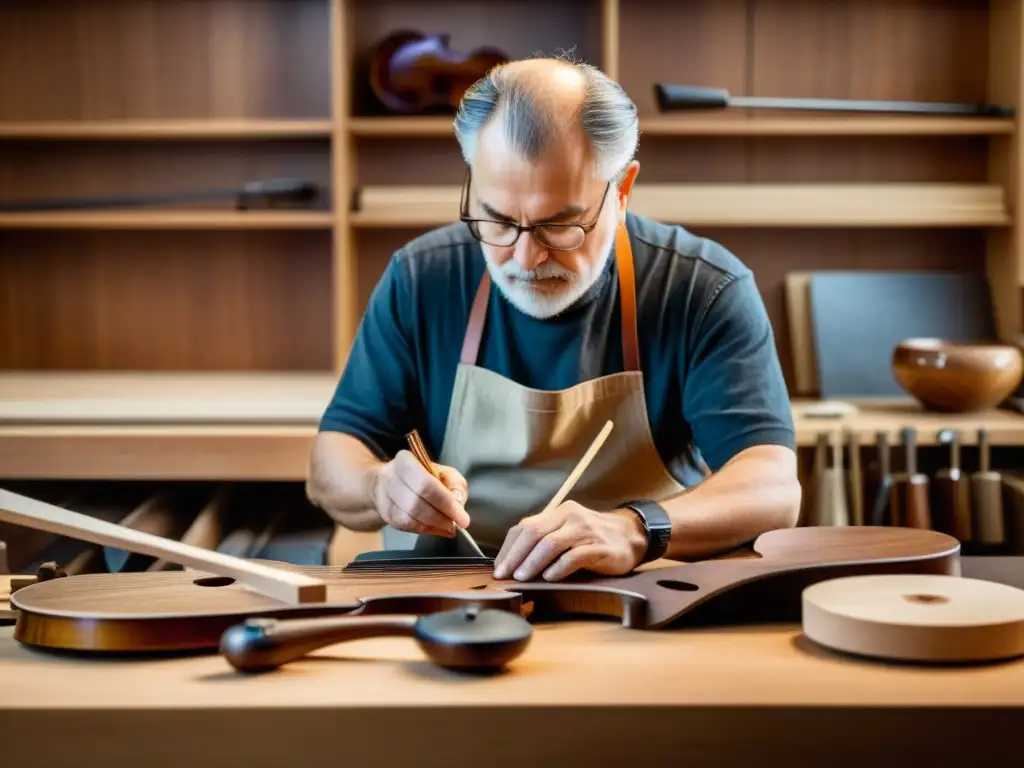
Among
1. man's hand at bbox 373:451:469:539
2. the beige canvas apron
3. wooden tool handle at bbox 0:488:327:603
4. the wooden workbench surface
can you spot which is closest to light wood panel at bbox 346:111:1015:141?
the beige canvas apron

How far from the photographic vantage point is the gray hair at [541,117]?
73.8 inches

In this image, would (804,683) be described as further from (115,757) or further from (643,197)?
(643,197)

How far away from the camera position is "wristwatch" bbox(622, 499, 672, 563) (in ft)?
5.19

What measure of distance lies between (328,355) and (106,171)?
0.94m

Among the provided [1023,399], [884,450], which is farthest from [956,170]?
[884,450]

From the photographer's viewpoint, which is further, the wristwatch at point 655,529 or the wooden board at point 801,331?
the wooden board at point 801,331

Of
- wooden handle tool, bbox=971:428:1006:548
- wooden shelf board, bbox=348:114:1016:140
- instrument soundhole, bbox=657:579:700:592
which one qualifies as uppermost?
wooden shelf board, bbox=348:114:1016:140

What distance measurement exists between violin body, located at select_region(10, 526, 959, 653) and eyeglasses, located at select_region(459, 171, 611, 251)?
1.95 ft

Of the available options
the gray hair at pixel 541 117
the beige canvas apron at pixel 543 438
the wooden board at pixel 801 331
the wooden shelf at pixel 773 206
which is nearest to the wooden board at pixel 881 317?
the wooden board at pixel 801 331

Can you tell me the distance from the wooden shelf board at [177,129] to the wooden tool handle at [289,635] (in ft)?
8.47

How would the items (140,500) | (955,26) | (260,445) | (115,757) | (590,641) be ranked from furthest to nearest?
1. (955,26)
2. (140,500)
3. (260,445)
4. (590,641)
5. (115,757)

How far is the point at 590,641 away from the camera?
1.32 metres

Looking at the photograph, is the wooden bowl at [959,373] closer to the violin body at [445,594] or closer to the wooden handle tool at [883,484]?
the wooden handle tool at [883,484]

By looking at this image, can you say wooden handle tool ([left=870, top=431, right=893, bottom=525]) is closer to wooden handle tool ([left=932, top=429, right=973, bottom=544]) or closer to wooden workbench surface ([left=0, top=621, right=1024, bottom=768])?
wooden handle tool ([left=932, top=429, right=973, bottom=544])
